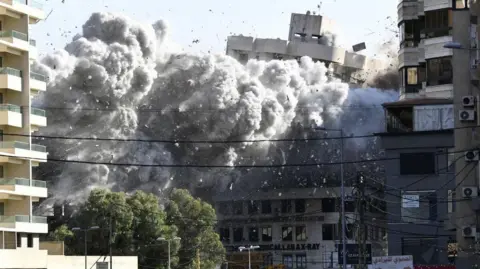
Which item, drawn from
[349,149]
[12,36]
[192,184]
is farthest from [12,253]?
[349,149]

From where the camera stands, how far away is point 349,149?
17762 cm

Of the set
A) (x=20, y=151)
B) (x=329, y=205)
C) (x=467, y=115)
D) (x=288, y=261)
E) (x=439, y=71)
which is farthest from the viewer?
(x=329, y=205)

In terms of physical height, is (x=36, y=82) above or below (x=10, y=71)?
below

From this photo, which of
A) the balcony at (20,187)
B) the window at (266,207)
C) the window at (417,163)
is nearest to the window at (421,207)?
the window at (417,163)

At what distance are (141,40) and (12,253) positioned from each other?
73769 mm

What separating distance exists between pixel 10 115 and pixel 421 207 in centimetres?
2796

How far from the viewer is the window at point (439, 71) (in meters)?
103

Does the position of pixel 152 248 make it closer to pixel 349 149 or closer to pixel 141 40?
pixel 141 40

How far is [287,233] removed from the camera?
551 feet

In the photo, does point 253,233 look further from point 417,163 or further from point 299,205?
point 417,163

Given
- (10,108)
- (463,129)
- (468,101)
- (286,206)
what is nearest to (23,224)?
(10,108)

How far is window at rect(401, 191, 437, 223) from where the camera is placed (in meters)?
101

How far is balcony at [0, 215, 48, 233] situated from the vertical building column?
28.9m

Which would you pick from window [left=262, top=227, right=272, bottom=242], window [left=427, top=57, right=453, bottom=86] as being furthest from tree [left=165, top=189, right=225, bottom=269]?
window [left=262, top=227, right=272, bottom=242]
